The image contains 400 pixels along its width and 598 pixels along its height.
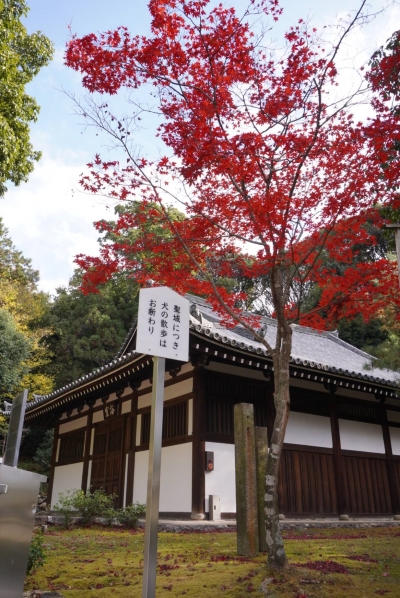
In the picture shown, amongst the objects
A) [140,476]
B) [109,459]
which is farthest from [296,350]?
[109,459]

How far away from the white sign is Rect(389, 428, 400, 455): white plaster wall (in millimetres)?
12011

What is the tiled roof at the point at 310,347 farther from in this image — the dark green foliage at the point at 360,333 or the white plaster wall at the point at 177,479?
the dark green foliage at the point at 360,333

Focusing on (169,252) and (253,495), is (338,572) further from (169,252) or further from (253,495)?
(169,252)

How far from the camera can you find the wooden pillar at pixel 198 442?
985 centimetres

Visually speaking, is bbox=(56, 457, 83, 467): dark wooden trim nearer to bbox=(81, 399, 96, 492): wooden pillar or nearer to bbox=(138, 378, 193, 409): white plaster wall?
bbox=(81, 399, 96, 492): wooden pillar

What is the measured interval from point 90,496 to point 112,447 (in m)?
3.08

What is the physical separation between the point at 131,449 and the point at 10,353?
13719 mm

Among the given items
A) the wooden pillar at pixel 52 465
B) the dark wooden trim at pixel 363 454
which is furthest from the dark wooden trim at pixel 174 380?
the wooden pillar at pixel 52 465

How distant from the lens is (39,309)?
3039 centimetres

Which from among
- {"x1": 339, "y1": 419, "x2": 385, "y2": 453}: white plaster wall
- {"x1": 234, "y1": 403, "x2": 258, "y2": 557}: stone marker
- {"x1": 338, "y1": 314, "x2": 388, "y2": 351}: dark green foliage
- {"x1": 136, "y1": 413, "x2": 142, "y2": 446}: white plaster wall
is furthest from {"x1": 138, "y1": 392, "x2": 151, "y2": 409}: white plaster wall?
{"x1": 338, "y1": 314, "x2": 388, "y2": 351}: dark green foliage

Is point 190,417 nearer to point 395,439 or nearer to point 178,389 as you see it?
point 178,389

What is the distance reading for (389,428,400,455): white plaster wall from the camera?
13.6 meters

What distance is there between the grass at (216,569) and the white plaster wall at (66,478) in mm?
7312

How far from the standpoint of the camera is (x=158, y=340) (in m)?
3.64
